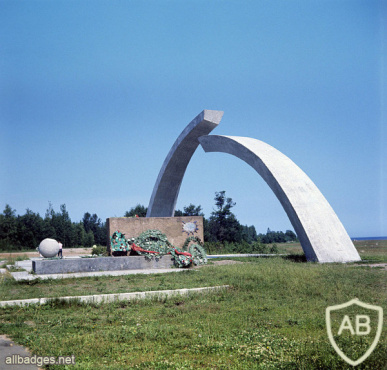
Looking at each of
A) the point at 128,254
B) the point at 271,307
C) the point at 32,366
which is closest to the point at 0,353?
the point at 32,366

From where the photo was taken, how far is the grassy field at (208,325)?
428 cm

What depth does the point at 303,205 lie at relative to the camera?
575 inches

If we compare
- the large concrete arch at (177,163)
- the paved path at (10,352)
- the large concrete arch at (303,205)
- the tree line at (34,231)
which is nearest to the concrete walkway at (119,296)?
the paved path at (10,352)

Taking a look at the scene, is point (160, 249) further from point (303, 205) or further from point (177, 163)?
point (177, 163)

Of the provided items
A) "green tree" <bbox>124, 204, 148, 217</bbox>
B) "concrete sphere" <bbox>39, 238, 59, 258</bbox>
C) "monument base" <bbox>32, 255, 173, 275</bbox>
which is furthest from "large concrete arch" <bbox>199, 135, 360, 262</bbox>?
"green tree" <bbox>124, 204, 148, 217</bbox>

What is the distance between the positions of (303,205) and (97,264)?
7249mm

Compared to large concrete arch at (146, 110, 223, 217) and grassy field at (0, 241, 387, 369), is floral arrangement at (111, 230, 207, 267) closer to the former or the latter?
grassy field at (0, 241, 387, 369)

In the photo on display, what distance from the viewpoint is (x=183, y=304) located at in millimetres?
7445

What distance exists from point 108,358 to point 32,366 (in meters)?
0.76

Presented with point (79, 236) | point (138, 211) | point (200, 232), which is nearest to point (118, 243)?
point (200, 232)

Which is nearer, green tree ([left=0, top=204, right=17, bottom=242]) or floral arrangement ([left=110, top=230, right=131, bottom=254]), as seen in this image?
floral arrangement ([left=110, top=230, right=131, bottom=254])

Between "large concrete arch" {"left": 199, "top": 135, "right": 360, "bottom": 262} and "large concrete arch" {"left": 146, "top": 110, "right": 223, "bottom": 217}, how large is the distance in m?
2.44

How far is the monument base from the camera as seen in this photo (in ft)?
41.3

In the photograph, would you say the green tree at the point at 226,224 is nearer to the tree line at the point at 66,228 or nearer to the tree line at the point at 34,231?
the tree line at the point at 66,228
